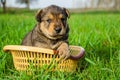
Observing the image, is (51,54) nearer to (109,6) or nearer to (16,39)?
(16,39)

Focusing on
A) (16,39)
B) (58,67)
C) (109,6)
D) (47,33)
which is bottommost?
(109,6)

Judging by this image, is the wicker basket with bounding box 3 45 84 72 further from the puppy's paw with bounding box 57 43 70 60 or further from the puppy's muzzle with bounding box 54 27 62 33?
the puppy's muzzle with bounding box 54 27 62 33

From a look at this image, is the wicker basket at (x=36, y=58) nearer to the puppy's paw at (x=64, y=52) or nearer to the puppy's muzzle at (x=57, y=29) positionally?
the puppy's paw at (x=64, y=52)

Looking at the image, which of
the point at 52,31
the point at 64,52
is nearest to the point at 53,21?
the point at 52,31

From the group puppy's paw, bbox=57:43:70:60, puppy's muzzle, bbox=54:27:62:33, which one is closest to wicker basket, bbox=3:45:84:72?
puppy's paw, bbox=57:43:70:60

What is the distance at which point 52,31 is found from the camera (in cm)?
334

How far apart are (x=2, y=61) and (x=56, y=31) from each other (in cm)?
76

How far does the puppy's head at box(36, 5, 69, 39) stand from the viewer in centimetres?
332

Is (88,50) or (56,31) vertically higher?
(56,31)

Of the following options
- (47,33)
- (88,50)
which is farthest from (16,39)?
(47,33)

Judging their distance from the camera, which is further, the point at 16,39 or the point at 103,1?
the point at 103,1

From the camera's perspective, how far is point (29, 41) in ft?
12.4

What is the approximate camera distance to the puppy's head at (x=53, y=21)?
332cm

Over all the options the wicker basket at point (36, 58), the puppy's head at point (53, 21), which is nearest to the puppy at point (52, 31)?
the puppy's head at point (53, 21)
